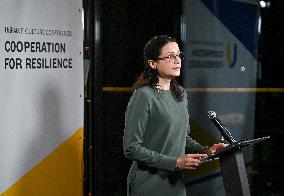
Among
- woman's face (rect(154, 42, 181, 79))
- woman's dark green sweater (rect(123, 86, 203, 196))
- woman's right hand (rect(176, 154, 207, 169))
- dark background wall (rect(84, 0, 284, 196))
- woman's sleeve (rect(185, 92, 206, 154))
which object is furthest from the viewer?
dark background wall (rect(84, 0, 284, 196))

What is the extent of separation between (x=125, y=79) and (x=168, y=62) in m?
2.36

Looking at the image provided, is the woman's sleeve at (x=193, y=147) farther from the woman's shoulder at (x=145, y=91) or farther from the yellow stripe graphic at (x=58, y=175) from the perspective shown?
the yellow stripe graphic at (x=58, y=175)

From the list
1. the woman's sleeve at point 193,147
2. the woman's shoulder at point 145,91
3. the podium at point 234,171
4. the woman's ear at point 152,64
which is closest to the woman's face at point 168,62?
the woman's ear at point 152,64

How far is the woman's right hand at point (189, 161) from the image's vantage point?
2.36 metres

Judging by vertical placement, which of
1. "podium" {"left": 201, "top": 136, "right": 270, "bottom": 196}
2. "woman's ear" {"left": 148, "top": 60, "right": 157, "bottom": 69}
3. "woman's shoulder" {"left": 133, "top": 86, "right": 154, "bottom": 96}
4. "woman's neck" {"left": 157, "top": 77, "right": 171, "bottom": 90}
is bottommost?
"podium" {"left": 201, "top": 136, "right": 270, "bottom": 196}

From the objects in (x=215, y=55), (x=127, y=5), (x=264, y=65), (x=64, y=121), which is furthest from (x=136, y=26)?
(x=64, y=121)

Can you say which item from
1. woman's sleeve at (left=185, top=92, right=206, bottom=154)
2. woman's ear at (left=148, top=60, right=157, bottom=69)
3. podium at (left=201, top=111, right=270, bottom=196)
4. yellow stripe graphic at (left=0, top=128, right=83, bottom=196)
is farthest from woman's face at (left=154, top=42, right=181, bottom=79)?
yellow stripe graphic at (left=0, top=128, right=83, bottom=196)

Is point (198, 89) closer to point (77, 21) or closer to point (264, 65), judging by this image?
point (264, 65)

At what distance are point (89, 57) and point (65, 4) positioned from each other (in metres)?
0.43

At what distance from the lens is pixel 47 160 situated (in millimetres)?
3369

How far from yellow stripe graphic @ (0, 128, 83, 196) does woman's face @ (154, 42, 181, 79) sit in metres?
1.10

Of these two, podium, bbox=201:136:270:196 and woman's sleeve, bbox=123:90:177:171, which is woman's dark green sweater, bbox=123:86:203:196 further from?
podium, bbox=201:136:270:196

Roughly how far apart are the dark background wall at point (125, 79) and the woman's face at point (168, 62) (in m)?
1.15

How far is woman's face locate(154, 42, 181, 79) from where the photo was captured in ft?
8.53
